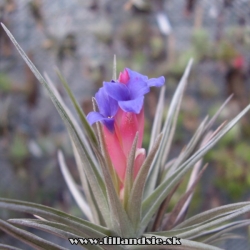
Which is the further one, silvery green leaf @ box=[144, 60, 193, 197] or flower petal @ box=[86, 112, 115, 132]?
silvery green leaf @ box=[144, 60, 193, 197]

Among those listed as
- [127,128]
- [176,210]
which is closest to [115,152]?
[127,128]

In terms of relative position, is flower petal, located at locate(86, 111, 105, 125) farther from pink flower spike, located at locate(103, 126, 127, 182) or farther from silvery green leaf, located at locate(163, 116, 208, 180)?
silvery green leaf, located at locate(163, 116, 208, 180)

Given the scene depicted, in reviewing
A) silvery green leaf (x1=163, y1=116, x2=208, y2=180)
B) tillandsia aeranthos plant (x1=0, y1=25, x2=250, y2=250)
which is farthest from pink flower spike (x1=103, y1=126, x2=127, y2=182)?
silvery green leaf (x1=163, y1=116, x2=208, y2=180)

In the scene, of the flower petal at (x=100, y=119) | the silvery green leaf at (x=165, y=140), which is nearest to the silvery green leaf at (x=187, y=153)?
the silvery green leaf at (x=165, y=140)

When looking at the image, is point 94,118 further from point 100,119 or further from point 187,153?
point 187,153

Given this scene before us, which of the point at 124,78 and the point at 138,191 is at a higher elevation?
the point at 124,78

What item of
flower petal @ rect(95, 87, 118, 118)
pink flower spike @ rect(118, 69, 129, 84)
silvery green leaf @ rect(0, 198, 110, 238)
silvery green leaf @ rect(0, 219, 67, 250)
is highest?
pink flower spike @ rect(118, 69, 129, 84)

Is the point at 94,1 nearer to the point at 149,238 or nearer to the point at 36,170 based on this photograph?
the point at 36,170
